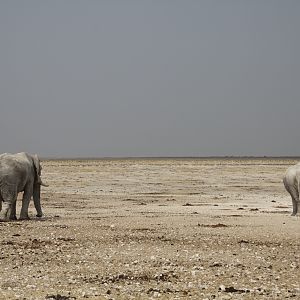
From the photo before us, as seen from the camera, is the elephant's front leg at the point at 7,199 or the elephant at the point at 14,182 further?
the elephant at the point at 14,182

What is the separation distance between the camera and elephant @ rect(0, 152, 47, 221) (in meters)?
24.5

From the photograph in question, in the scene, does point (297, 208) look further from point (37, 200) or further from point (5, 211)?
point (5, 211)

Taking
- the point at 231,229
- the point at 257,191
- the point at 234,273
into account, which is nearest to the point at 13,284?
the point at 234,273

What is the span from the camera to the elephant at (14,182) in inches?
963

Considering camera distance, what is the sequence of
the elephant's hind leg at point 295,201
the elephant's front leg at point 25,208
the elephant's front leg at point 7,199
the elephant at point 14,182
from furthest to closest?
the elephant's hind leg at point 295,201 → the elephant's front leg at point 25,208 → the elephant at point 14,182 → the elephant's front leg at point 7,199

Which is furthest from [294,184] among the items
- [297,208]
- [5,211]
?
[5,211]

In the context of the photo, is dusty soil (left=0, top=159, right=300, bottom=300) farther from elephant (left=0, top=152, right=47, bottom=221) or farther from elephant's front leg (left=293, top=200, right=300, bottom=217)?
elephant's front leg (left=293, top=200, right=300, bottom=217)

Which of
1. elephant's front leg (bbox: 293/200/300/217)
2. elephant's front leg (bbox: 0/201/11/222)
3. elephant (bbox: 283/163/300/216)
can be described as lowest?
elephant's front leg (bbox: 0/201/11/222)

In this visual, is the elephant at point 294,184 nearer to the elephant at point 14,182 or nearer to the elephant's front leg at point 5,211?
the elephant at point 14,182

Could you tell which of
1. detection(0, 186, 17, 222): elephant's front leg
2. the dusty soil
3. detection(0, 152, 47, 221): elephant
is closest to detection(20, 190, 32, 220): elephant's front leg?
detection(0, 152, 47, 221): elephant

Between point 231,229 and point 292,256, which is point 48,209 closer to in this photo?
point 231,229

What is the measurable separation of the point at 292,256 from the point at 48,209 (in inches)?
724

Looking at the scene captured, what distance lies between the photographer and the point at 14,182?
81.4ft

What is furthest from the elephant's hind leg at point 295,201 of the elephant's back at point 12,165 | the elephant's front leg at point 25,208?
the elephant's back at point 12,165
